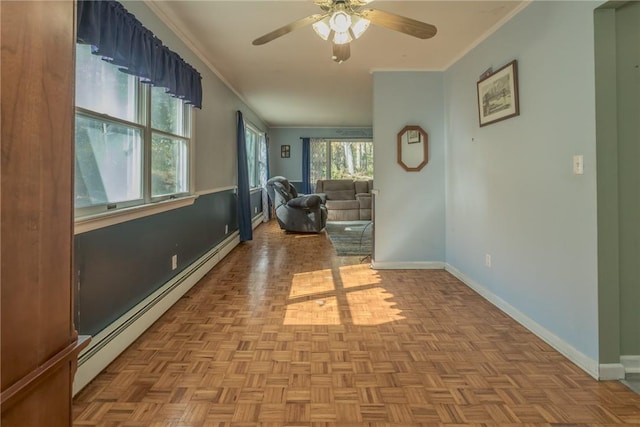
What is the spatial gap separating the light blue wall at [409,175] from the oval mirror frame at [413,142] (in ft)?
0.15

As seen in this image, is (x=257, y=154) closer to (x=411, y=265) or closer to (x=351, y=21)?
(x=411, y=265)

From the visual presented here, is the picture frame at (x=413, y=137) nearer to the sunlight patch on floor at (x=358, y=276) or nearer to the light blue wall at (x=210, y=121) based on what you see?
the sunlight patch on floor at (x=358, y=276)

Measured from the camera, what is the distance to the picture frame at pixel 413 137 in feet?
13.0

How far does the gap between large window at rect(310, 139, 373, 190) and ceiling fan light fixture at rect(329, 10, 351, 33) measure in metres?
7.53

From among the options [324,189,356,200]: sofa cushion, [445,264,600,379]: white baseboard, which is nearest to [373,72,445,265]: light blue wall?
[445,264,600,379]: white baseboard

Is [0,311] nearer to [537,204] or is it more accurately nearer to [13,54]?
[13,54]

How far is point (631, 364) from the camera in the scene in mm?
1900

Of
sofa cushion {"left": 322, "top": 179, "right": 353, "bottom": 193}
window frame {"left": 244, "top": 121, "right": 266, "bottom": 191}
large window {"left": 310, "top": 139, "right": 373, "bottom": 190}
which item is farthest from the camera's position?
large window {"left": 310, "top": 139, "right": 373, "bottom": 190}

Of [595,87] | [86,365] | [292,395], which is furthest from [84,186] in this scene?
[595,87]

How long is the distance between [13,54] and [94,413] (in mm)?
1576

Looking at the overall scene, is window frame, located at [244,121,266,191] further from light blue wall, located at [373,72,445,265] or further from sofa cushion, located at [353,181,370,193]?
light blue wall, located at [373,72,445,265]

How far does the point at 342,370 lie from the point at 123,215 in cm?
146

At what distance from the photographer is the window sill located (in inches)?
67.9

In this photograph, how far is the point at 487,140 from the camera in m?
3.03
